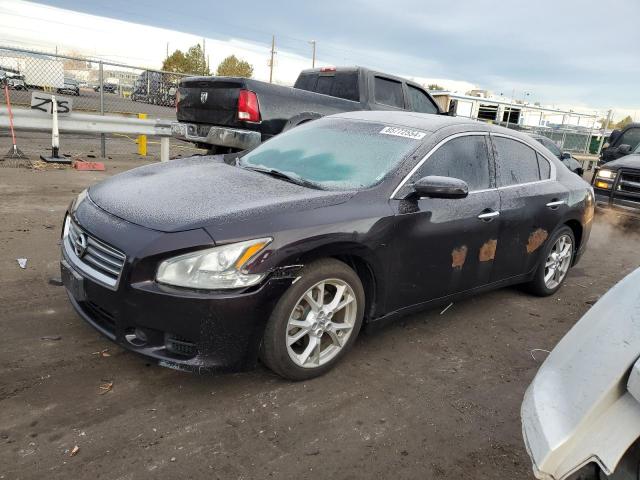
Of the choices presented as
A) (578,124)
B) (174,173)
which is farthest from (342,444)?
(578,124)

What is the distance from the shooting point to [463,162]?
3.82 metres

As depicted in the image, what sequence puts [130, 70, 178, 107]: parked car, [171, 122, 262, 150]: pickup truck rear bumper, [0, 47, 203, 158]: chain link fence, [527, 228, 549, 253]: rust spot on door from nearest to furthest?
[527, 228, 549, 253]: rust spot on door < [171, 122, 262, 150]: pickup truck rear bumper < [0, 47, 203, 158]: chain link fence < [130, 70, 178, 107]: parked car

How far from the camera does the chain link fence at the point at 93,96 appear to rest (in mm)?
11914

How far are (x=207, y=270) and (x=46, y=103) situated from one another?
7795 millimetres

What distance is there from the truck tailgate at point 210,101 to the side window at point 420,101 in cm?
323

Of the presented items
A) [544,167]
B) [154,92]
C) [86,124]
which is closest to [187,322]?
[544,167]

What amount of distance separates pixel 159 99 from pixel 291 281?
67.2 ft

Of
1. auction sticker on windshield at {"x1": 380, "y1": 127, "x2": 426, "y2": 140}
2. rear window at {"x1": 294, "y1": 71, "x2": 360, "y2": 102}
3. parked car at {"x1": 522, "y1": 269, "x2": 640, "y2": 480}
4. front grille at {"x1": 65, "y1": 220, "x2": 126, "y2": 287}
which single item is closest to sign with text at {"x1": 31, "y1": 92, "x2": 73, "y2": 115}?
rear window at {"x1": 294, "y1": 71, "x2": 360, "y2": 102}

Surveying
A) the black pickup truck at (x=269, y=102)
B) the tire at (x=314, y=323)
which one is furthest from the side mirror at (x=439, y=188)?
the black pickup truck at (x=269, y=102)

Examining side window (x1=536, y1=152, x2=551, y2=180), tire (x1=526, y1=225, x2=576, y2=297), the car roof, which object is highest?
the car roof

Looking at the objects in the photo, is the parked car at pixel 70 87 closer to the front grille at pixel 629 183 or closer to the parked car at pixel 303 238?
the front grille at pixel 629 183

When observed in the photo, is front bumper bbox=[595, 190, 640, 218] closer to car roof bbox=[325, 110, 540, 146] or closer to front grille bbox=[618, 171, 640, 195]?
front grille bbox=[618, 171, 640, 195]

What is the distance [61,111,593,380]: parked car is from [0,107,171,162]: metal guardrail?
6.05m

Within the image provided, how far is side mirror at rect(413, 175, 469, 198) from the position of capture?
3.22 metres
